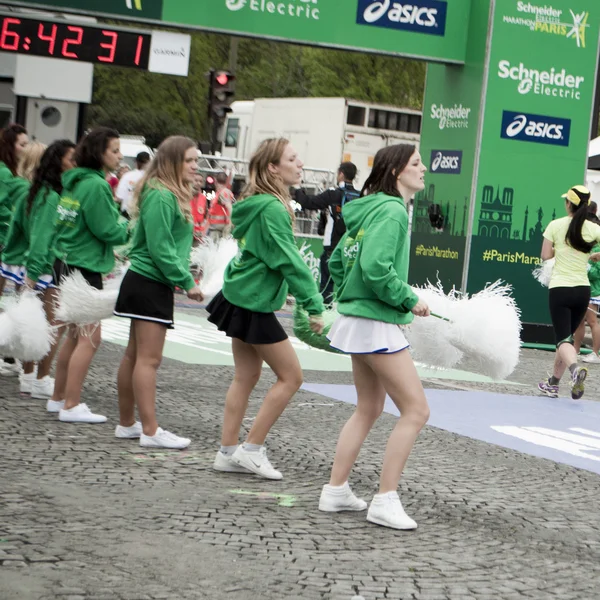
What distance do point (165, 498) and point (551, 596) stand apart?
2.11 metres

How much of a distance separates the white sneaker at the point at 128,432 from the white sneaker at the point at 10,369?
9.46ft

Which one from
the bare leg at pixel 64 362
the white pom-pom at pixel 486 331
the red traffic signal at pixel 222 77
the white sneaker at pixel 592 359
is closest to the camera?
the white pom-pom at pixel 486 331

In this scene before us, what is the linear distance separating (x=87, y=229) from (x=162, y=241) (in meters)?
1.23

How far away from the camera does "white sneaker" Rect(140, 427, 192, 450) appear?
24.7 ft

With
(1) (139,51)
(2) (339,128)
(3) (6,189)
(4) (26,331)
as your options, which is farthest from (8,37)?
(2) (339,128)

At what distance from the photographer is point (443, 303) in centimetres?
653

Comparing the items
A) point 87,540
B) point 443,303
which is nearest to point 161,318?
point 443,303

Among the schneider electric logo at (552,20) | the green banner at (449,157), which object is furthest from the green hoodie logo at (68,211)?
the schneider electric logo at (552,20)

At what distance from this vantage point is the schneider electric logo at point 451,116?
17422mm

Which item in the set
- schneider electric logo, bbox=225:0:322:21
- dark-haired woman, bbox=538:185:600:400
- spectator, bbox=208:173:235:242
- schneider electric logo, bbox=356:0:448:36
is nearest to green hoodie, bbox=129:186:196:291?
dark-haired woman, bbox=538:185:600:400

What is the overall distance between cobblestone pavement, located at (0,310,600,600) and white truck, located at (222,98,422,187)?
22.1 m

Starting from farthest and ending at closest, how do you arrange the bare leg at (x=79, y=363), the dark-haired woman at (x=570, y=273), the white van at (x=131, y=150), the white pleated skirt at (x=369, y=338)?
1. the white van at (x=131, y=150)
2. the dark-haired woman at (x=570, y=273)
3. the bare leg at (x=79, y=363)
4. the white pleated skirt at (x=369, y=338)

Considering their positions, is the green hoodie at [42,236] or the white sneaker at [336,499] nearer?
the white sneaker at [336,499]

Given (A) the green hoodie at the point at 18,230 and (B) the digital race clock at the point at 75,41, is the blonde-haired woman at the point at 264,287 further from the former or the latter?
(B) the digital race clock at the point at 75,41
